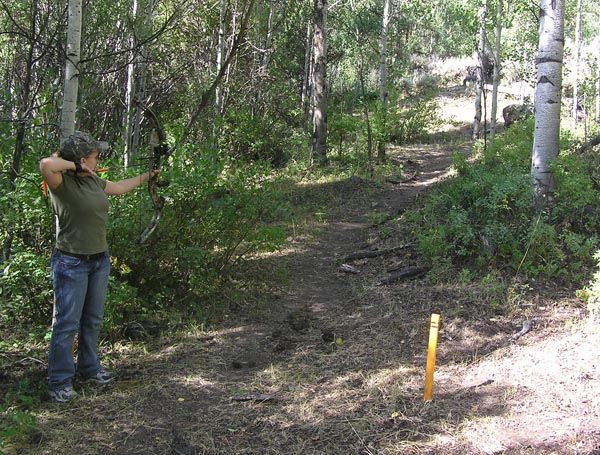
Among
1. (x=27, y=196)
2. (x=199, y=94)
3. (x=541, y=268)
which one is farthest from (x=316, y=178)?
(x=27, y=196)

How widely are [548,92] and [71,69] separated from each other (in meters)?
5.74

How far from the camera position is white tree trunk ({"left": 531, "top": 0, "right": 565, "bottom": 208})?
6852mm

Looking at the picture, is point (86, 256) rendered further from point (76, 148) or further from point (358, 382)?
point (358, 382)

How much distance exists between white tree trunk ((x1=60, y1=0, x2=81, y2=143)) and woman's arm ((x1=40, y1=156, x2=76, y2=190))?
720mm

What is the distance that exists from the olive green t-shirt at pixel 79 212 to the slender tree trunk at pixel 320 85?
11146 mm

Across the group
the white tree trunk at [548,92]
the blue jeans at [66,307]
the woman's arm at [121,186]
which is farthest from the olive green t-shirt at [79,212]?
the white tree trunk at [548,92]

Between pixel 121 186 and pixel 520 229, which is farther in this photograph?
pixel 520 229

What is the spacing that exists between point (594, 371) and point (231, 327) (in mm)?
3399

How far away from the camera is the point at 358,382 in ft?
14.5

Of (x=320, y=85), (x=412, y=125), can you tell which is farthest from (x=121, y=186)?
(x=412, y=125)

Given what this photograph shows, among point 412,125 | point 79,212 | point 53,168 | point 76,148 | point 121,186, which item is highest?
point 412,125

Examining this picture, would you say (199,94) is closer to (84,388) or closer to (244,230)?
(244,230)

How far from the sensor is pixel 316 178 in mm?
14102

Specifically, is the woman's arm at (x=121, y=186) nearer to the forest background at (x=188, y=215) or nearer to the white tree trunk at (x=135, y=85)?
the forest background at (x=188, y=215)
